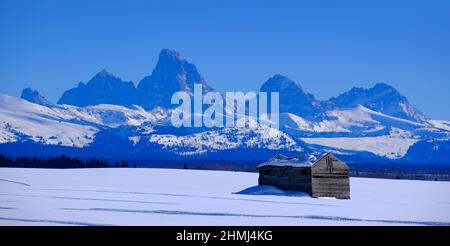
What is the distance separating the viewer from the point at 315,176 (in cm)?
6575

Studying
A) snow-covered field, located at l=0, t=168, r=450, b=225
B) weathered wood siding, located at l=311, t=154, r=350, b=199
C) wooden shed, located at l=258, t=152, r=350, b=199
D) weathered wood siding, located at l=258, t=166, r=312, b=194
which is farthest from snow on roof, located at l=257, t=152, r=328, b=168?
snow-covered field, located at l=0, t=168, r=450, b=225

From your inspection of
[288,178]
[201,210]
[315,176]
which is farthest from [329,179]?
[201,210]

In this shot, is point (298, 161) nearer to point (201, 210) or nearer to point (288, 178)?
point (288, 178)

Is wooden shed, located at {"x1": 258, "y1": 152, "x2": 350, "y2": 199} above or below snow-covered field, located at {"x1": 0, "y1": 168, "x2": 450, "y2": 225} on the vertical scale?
above

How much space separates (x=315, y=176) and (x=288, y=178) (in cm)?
311

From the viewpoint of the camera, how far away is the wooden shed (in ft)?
216

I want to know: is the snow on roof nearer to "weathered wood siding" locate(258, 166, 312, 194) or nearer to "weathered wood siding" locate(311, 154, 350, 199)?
"weathered wood siding" locate(258, 166, 312, 194)

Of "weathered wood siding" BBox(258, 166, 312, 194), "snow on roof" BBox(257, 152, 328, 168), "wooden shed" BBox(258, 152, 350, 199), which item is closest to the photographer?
"wooden shed" BBox(258, 152, 350, 199)

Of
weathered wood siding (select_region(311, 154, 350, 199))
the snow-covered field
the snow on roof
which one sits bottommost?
the snow-covered field

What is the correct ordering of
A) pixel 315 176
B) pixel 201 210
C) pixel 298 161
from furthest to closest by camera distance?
pixel 298 161, pixel 315 176, pixel 201 210

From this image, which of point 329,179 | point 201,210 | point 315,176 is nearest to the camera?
point 201,210

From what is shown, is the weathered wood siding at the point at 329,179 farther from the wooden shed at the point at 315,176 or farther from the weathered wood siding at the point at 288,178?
the weathered wood siding at the point at 288,178

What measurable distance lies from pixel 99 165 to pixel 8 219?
138872mm
